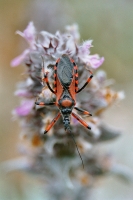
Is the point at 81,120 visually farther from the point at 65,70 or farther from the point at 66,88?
the point at 65,70

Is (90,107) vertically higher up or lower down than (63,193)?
higher up

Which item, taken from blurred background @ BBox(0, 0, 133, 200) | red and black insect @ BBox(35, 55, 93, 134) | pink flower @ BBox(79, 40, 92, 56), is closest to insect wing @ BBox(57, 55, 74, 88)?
red and black insect @ BBox(35, 55, 93, 134)

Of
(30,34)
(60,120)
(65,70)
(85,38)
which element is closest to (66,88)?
(65,70)

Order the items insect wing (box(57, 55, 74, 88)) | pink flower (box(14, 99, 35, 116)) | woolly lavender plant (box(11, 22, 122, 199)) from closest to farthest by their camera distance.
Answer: insect wing (box(57, 55, 74, 88)) < woolly lavender plant (box(11, 22, 122, 199)) < pink flower (box(14, 99, 35, 116))

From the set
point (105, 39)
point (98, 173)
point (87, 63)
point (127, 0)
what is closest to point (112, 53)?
point (105, 39)

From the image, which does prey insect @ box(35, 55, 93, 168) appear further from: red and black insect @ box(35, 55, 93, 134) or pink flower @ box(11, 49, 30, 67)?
pink flower @ box(11, 49, 30, 67)

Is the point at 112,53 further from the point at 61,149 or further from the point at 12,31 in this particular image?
the point at 61,149
